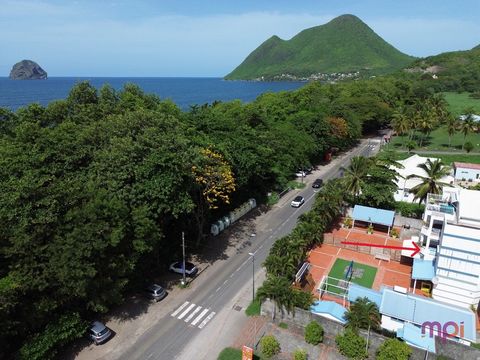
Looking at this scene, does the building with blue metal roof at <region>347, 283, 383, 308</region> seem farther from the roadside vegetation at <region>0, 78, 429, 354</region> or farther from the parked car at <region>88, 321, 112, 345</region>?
the parked car at <region>88, 321, 112, 345</region>

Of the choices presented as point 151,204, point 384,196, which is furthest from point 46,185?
point 384,196

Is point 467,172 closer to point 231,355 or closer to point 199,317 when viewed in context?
point 199,317

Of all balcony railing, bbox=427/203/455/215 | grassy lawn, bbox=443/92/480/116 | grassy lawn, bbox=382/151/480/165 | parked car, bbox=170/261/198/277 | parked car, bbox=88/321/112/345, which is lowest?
parked car, bbox=88/321/112/345

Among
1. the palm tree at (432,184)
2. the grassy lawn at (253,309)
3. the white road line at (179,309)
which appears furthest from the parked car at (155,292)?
the palm tree at (432,184)

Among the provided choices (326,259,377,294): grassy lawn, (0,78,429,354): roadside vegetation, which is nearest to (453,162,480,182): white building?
(0,78,429,354): roadside vegetation

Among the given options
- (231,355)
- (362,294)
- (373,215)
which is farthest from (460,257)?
(231,355)

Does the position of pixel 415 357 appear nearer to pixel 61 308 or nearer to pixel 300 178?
pixel 61 308

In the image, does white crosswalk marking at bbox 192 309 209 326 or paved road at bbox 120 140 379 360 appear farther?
white crosswalk marking at bbox 192 309 209 326
